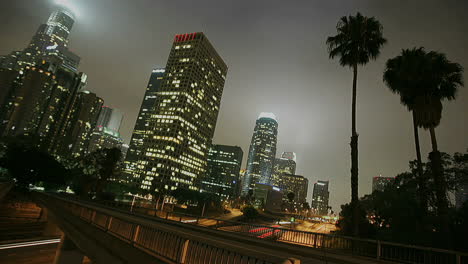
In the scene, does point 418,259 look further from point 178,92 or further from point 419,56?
point 178,92

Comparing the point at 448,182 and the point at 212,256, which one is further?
the point at 448,182

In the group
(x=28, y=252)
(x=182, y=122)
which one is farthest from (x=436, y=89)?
(x=182, y=122)

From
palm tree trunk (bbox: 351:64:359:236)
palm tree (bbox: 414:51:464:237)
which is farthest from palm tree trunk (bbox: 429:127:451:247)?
palm tree trunk (bbox: 351:64:359:236)

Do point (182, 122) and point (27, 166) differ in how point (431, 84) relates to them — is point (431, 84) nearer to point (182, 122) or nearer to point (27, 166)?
point (27, 166)

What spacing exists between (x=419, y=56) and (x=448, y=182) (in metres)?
12.2

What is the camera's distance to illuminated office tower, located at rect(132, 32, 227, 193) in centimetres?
16050

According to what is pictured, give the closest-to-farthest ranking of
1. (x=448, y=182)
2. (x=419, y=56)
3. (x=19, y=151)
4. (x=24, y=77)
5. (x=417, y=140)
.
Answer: (x=448, y=182), (x=419, y=56), (x=417, y=140), (x=19, y=151), (x=24, y=77)

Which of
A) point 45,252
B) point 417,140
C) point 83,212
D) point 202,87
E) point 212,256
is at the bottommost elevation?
point 45,252

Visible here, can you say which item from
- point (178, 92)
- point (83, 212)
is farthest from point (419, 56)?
point (178, 92)

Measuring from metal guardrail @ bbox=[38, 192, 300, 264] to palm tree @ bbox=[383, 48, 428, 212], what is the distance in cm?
2362

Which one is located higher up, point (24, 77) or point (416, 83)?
point (24, 77)

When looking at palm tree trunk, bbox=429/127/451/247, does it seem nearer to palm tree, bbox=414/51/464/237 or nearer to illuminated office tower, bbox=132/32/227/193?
palm tree, bbox=414/51/464/237

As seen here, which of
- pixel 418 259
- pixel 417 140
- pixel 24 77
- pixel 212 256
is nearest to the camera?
pixel 212 256

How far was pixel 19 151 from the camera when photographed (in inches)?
2301
